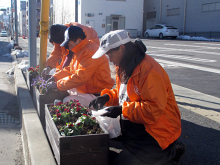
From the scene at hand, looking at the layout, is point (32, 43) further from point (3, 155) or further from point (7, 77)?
point (3, 155)

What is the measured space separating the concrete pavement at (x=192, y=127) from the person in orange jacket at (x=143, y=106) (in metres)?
0.79

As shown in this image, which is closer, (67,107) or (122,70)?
(122,70)

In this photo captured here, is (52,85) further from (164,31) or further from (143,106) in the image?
(164,31)

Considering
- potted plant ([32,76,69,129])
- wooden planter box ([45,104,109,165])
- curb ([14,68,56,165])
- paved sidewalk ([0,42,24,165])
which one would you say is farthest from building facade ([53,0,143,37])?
wooden planter box ([45,104,109,165])

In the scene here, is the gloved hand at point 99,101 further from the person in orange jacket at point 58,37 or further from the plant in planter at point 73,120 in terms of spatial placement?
the person in orange jacket at point 58,37

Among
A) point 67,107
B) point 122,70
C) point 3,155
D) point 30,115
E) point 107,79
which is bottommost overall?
point 3,155

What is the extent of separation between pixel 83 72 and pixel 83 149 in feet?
4.43

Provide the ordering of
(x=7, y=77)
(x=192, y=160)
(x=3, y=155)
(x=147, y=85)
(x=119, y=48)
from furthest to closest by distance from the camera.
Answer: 1. (x=7, y=77)
2. (x=3, y=155)
3. (x=192, y=160)
4. (x=119, y=48)
5. (x=147, y=85)

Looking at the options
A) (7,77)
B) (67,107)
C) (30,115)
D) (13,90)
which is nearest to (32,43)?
(13,90)

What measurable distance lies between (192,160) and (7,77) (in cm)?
718

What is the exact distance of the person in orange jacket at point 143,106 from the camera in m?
2.17

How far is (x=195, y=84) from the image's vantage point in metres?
7.01

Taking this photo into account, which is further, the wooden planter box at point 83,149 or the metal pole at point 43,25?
the metal pole at point 43,25

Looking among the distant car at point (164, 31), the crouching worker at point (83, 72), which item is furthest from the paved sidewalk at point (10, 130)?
the distant car at point (164, 31)
